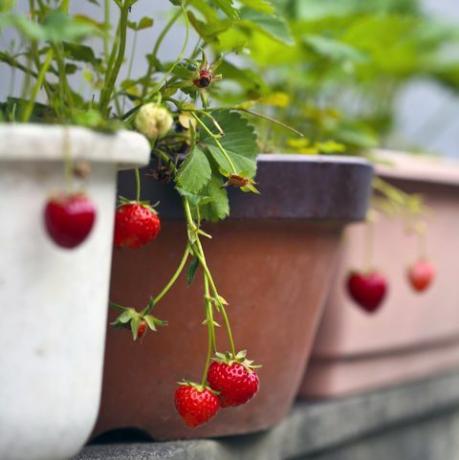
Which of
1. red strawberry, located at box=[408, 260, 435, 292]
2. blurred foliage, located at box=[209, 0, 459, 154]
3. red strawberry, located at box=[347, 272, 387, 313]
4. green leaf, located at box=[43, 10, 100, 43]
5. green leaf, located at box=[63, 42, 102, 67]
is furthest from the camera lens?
red strawberry, located at box=[408, 260, 435, 292]

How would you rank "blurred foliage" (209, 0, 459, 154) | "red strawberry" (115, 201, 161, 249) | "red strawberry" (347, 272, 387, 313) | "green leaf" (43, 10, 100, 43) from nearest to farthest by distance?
"green leaf" (43, 10, 100, 43) < "red strawberry" (115, 201, 161, 249) < "blurred foliage" (209, 0, 459, 154) < "red strawberry" (347, 272, 387, 313)

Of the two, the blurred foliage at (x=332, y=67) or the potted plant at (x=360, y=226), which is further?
the potted plant at (x=360, y=226)

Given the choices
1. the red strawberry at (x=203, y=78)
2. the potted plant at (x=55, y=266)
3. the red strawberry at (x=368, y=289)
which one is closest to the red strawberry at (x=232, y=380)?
the potted plant at (x=55, y=266)

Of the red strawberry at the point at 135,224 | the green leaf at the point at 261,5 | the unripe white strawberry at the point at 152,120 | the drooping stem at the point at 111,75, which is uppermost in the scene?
the green leaf at the point at 261,5

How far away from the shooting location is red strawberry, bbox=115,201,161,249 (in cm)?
72

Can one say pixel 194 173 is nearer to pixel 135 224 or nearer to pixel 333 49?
pixel 135 224

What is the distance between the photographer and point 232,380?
76 centimetres

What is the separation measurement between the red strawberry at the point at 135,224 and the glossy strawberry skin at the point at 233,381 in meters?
0.12

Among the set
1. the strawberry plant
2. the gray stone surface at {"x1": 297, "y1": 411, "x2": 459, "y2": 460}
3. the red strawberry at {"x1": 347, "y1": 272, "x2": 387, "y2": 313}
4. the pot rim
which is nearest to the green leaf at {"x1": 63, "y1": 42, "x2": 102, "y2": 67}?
the strawberry plant

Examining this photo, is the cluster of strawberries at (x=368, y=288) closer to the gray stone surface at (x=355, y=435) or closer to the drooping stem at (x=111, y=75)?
the gray stone surface at (x=355, y=435)

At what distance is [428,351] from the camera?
154cm

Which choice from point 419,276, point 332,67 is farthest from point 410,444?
point 332,67

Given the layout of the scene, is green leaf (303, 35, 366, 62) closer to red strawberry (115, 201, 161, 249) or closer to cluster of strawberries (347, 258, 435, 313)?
cluster of strawberries (347, 258, 435, 313)

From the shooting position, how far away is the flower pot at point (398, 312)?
4.30 ft
